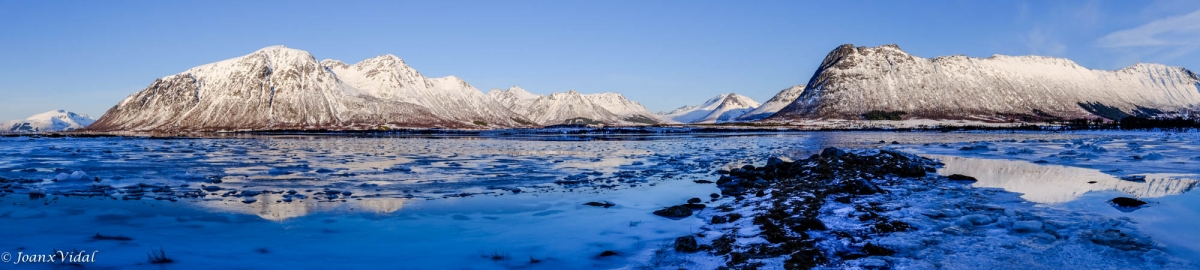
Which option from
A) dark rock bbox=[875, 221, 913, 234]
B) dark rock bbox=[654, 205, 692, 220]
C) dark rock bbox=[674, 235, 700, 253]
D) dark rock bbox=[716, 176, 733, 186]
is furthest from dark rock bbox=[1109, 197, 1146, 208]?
dark rock bbox=[674, 235, 700, 253]

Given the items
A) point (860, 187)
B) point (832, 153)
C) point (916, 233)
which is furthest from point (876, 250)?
point (832, 153)

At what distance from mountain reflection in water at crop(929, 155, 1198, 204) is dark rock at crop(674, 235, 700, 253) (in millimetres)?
10349

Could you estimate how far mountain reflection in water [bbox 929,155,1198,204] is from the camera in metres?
16.9

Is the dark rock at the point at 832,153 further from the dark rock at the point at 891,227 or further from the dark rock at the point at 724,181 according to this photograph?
the dark rock at the point at 891,227

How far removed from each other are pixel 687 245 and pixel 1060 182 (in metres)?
16.3

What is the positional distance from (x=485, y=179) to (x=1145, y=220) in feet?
62.2

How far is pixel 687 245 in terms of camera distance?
34.8ft

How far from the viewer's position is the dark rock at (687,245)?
10500mm

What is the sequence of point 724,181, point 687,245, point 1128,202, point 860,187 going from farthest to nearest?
1. point 724,181
2. point 860,187
3. point 1128,202
4. point 687,245

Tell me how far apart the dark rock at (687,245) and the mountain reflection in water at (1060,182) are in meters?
10.3

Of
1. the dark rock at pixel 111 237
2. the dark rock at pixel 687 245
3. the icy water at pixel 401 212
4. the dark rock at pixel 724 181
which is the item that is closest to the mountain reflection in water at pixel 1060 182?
the icy water at pixel 401 212

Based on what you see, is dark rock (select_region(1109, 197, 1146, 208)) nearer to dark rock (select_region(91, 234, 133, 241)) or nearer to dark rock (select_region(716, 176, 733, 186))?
dark rock (select_region(716, 176, 733, 186))

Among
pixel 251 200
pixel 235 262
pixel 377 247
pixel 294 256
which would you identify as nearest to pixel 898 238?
pixel 377 247

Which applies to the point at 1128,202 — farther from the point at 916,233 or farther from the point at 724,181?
the point at 724,181
